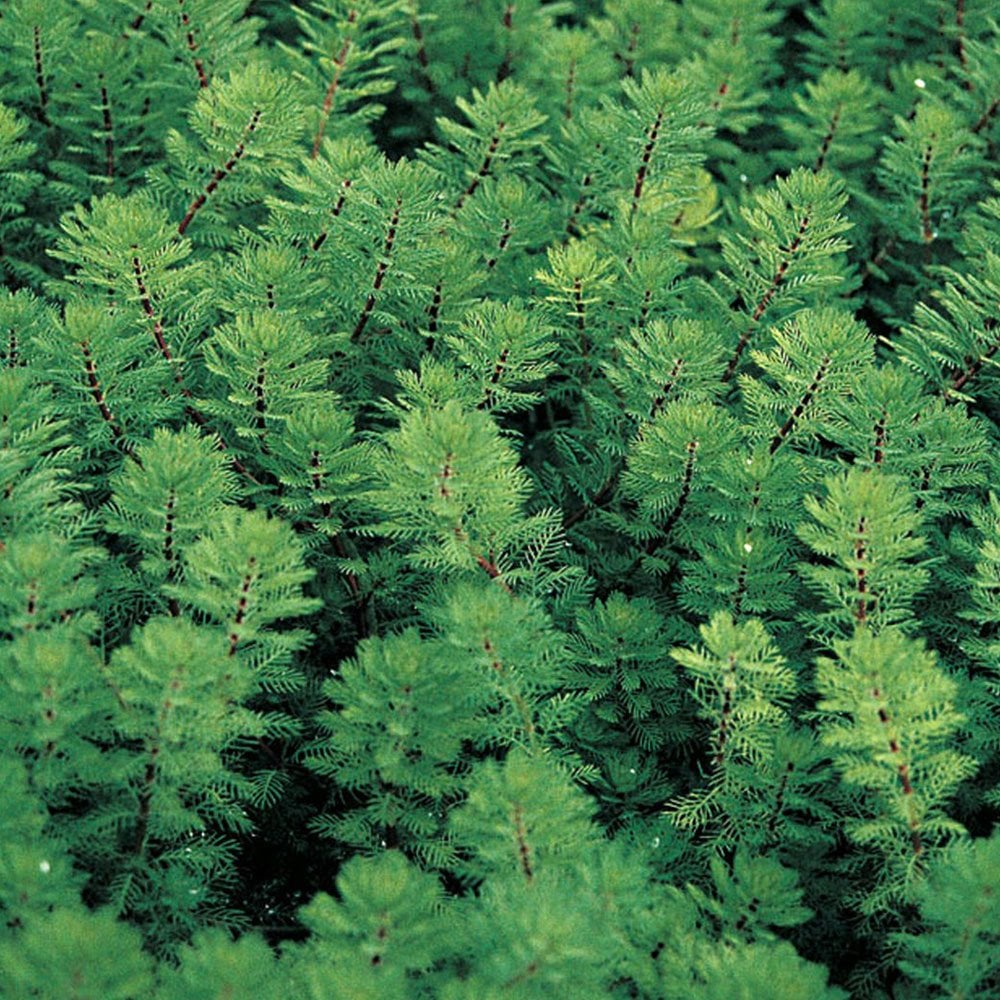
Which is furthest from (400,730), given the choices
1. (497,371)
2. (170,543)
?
(497,371)

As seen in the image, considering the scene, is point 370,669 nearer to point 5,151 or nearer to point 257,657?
point 257,657

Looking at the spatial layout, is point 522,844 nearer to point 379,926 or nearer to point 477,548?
point 379,926

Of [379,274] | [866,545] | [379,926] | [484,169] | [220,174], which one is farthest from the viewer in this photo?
[484,169]

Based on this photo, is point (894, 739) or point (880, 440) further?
point (880, 440)

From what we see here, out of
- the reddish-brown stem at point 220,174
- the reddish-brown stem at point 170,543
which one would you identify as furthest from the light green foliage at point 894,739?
the reddish-brown stem at point 220,174

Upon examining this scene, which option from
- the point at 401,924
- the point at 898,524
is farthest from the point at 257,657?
the point at 898,524

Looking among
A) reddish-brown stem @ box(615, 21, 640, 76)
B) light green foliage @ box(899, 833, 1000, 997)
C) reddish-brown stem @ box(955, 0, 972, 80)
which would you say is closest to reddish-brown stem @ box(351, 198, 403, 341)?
reddish-brown stem @ box(615, 21, 640, 76)

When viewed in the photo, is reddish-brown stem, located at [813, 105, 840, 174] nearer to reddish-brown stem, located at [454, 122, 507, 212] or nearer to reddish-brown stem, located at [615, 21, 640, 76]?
reddish-brown stem, located at [615, 21, 640, 76]
